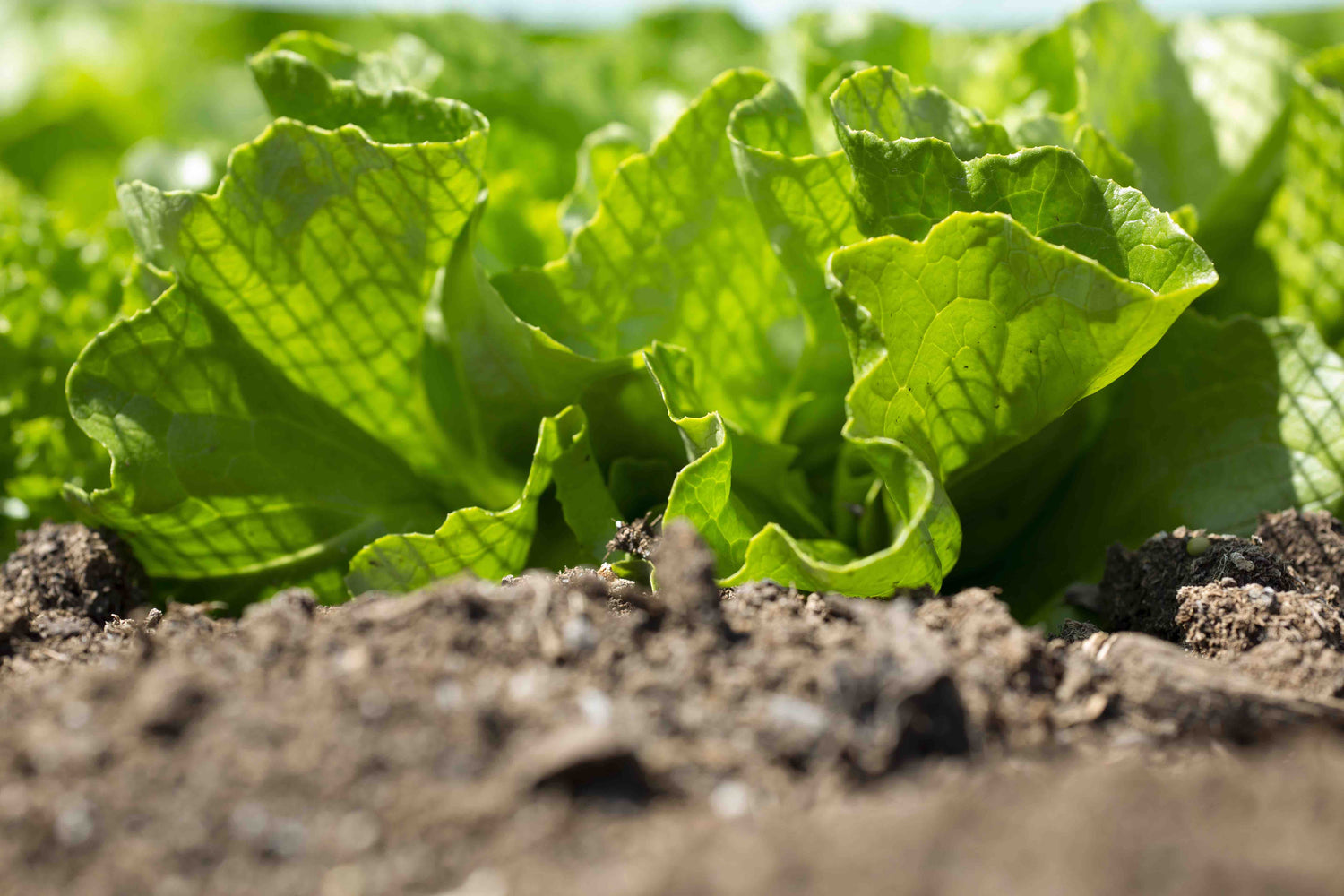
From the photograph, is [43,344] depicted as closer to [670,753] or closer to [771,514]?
[771,514]

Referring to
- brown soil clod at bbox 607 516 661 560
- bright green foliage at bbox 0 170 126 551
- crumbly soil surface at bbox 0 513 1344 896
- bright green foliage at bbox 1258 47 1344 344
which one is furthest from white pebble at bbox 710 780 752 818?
bright green foliage at bbox 1258 47 1344 344

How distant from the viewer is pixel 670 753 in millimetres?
743

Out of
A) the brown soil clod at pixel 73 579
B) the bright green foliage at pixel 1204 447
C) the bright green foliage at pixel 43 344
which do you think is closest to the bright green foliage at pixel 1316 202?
the bright green foliage at pixel 1204 447

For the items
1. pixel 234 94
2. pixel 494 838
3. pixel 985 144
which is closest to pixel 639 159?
pixel 985 144

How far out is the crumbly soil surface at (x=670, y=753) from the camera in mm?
648

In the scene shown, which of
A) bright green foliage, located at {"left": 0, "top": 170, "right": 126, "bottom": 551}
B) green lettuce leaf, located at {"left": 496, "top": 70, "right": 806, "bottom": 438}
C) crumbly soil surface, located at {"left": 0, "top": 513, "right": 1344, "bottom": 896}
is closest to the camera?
crumbly soil surface, located at {"left": 0, "top": 513, "right": 1344, "bottom": 896}

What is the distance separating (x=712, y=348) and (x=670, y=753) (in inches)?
28.8

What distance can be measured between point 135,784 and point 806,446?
918 mm

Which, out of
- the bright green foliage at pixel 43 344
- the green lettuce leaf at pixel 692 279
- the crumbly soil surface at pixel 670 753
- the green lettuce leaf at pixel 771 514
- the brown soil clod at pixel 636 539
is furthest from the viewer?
the bright green foliage at pixel 43 344

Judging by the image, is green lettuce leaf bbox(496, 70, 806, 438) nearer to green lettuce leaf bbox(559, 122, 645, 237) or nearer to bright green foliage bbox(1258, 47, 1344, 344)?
green lettuce leaf bbox(559, 122, 645, 237)

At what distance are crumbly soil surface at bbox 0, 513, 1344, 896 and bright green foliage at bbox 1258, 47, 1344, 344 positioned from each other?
2.64 feet

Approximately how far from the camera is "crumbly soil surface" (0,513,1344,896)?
2.13 ft

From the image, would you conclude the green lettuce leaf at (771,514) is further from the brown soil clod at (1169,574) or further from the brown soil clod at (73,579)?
the brown soil clod at (73,579)

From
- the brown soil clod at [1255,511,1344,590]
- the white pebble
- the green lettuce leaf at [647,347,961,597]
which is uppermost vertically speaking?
the green lettuce leaf at [647,347,961,597]
